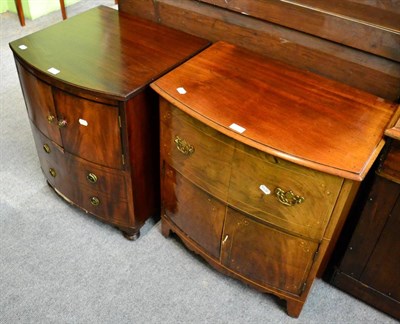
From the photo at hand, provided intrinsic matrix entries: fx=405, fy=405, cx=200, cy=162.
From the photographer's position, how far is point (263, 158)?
1.07 metres

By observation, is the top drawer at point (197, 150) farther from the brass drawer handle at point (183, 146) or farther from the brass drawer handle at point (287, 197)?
the brass drawer handle at point (287, 197)

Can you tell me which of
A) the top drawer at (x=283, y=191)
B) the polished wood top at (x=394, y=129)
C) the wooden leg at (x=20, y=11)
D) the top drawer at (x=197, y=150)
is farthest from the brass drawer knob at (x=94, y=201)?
the wooden leg at (x=20, y=11)

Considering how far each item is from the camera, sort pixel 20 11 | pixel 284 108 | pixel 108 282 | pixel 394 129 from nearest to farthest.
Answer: pixel 394 129 → pixel 284 108 → pixel 108 282 → pixel 20 11

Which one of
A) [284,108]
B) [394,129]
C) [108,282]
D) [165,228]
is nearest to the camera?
[394,129]

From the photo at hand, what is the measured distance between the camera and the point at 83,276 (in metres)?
1.51

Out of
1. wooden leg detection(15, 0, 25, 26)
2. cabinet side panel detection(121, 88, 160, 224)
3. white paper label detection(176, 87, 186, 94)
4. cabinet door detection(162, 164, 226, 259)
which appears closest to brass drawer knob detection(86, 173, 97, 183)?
cabinet side panel detection(121, 88, 160, 224)

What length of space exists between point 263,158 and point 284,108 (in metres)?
0.18

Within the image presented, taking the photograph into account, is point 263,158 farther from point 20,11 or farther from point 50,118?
point 20,11

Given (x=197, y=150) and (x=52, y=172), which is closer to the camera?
(x=197, y=150)

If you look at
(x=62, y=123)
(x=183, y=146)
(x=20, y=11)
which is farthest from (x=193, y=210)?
(x=20, y=11)

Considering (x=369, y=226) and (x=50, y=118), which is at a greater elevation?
(x=50, y=118)

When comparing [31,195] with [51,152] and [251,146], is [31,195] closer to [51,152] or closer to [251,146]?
[51,152]

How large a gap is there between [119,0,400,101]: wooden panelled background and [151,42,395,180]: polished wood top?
0.06 m

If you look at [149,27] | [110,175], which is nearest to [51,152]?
[110,175]
